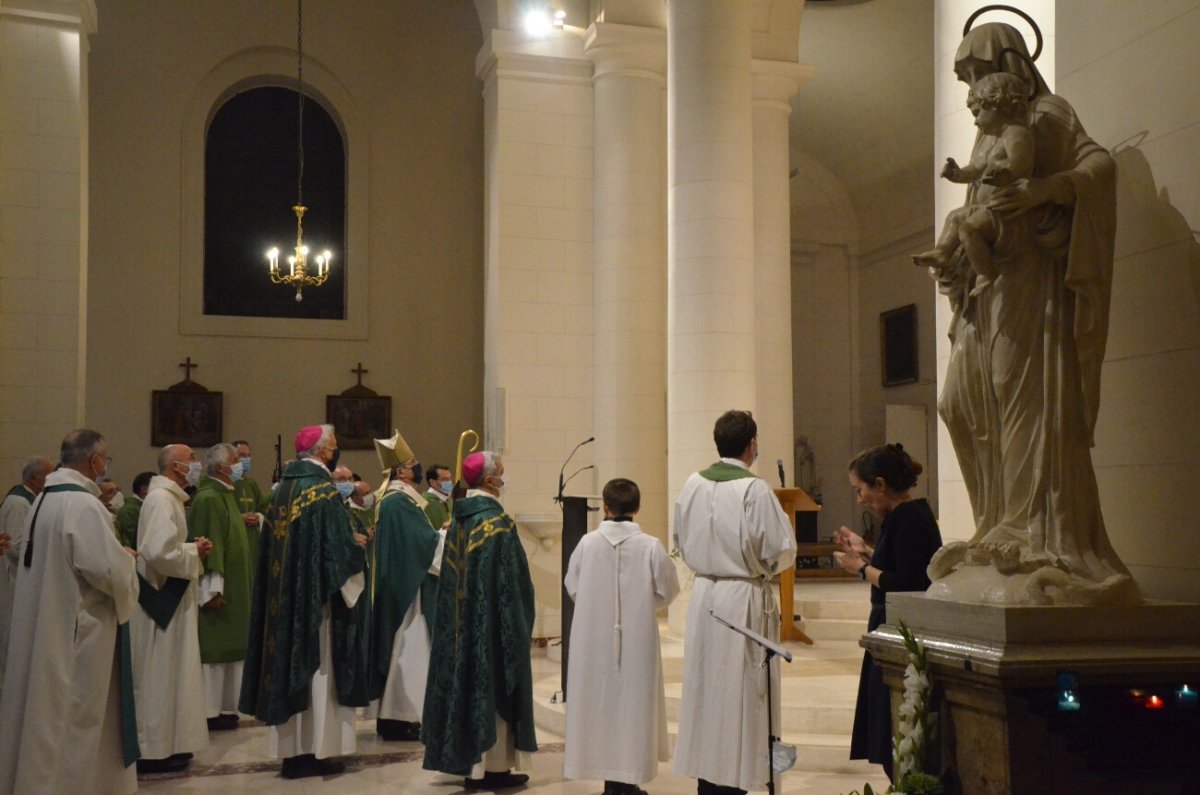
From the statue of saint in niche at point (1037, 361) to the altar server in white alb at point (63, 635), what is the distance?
4008mm

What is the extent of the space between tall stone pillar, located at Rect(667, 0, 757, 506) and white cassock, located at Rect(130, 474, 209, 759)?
4328mm

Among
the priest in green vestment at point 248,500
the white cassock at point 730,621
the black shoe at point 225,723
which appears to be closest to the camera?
the white cassock at point 730,621

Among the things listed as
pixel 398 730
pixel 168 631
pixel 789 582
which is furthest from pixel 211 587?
pixel 789 582

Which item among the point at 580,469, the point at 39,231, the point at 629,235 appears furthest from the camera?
the point at 629,235

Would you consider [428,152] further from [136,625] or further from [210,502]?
[136,625]

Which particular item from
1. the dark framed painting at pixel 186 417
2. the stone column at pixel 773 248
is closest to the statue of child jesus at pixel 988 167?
the stone column at pixel 773 248

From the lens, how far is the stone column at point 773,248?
42.0ft

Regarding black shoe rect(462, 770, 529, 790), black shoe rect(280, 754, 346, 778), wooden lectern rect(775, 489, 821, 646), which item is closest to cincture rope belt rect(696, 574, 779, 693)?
black shoe rect(462, 770, 529, 790)

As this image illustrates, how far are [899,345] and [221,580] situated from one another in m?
13.3

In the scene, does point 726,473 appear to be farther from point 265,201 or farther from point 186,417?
point 265,201

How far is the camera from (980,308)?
3914 mm

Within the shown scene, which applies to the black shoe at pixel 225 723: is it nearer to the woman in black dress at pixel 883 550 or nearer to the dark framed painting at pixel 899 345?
the woman in black dress at pixel 883 550

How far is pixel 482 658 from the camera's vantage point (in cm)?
655

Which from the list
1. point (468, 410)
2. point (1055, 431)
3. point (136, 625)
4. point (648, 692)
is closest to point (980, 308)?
point (1055, 431)
